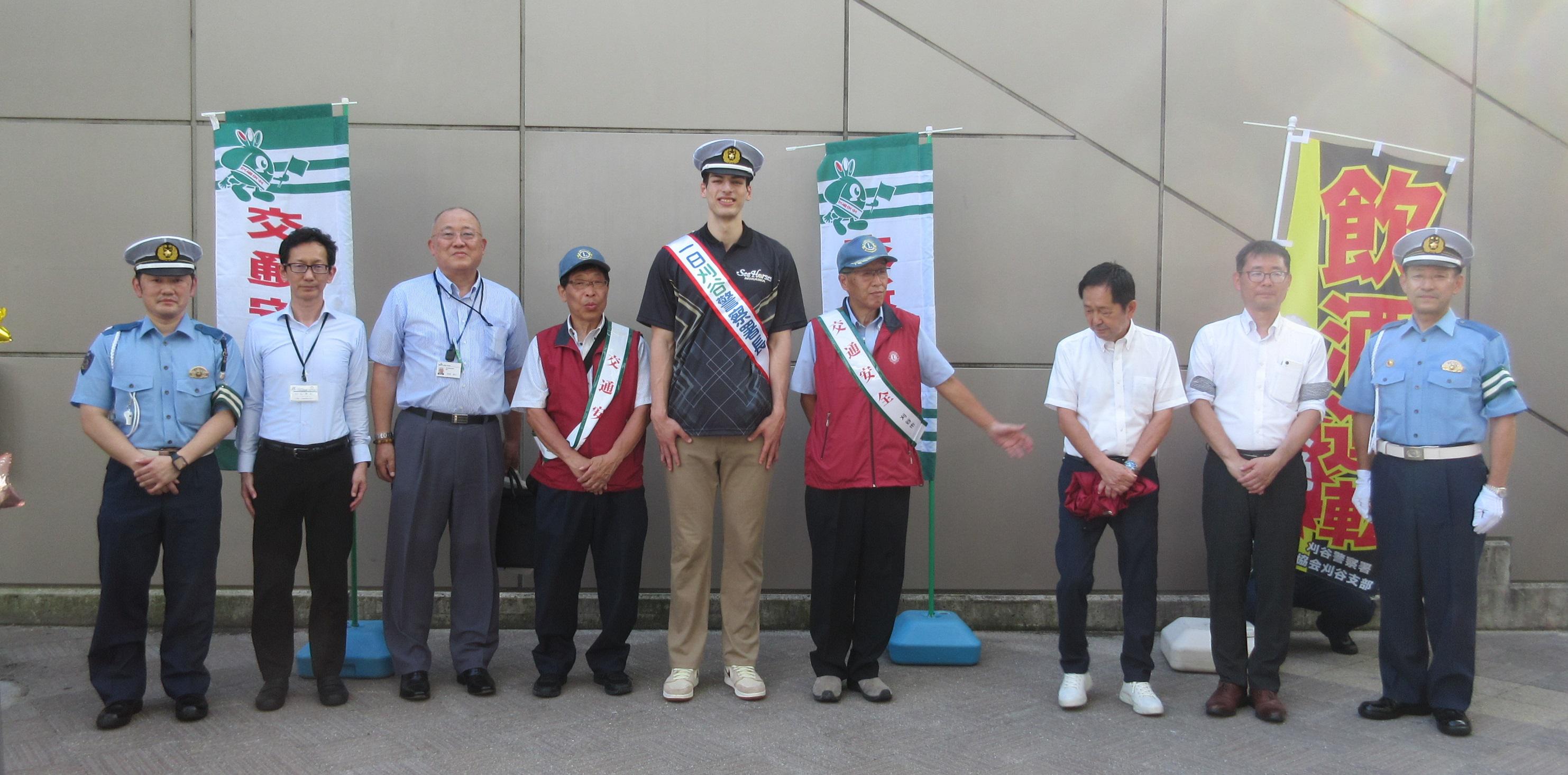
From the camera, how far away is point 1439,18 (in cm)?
527

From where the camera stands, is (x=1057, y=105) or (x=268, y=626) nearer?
(x=268, y=626)

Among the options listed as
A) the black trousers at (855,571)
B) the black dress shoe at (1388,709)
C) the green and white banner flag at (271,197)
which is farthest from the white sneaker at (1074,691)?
the green and white banner flag at (271,197)

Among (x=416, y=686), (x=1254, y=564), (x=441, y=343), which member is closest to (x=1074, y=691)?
(x=1254, y=564)

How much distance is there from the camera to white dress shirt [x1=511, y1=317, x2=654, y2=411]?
4.10 m

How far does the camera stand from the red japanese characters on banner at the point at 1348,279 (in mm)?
4938

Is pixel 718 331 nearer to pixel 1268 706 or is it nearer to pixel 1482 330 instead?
pixel 1268 706

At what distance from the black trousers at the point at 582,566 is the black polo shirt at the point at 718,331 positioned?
0.50 metres

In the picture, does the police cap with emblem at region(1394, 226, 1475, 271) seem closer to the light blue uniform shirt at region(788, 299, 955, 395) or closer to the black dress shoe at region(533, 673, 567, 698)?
the light blue uniform shirt at region(788, 299, 955, 395)

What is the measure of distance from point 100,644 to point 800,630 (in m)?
3.03

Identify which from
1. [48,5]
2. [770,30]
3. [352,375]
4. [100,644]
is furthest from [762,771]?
[48,5]

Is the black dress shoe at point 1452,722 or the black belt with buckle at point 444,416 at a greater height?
the black belt with buckle at point 444,416

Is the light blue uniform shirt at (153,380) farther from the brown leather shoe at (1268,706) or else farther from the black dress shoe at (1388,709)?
the black dress shoe at (1388,709)

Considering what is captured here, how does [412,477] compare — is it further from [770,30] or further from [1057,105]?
[1057,105]

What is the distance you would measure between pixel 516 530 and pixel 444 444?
1.62ft
